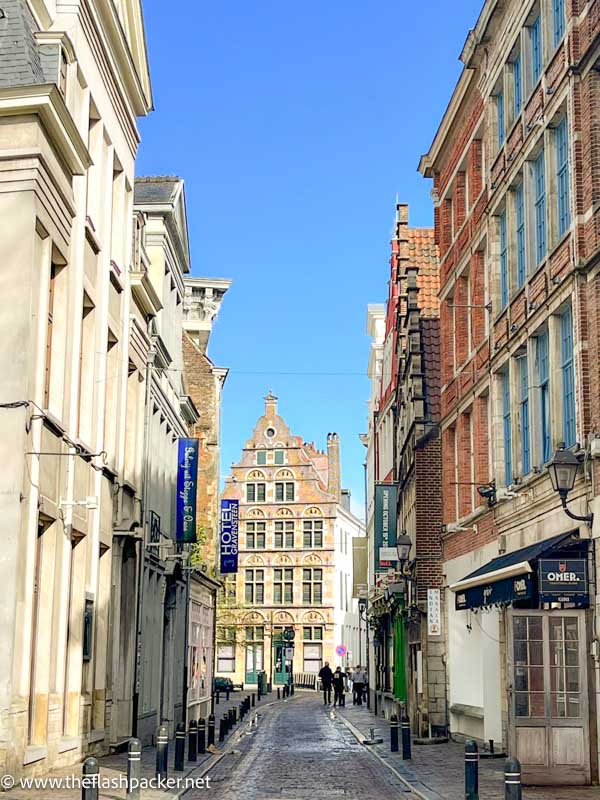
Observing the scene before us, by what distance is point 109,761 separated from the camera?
69.4ft

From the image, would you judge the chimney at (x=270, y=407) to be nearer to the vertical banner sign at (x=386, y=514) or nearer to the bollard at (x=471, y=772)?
the vertical banner sign at (x=386, y=514)

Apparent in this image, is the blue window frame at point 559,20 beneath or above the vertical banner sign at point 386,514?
above

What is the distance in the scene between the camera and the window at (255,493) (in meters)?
90.6

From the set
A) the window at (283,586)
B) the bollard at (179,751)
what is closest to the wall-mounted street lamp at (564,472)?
the bollard at (179,751)

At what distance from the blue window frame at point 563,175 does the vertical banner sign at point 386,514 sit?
70.3ft

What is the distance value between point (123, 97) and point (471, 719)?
1472cm

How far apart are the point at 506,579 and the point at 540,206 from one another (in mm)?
6375

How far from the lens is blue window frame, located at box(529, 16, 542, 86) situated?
20.7 meters

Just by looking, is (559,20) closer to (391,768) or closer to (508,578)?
(508,578)

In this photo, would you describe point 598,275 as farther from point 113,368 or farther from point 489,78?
point 113,368

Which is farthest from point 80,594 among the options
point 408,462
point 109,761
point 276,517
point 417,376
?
point 276,517

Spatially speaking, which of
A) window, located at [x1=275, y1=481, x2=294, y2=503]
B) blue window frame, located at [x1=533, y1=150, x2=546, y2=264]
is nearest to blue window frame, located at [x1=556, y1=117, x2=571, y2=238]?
blue window frame, located at [x1=533, y1=150, x2=546, y2=264]

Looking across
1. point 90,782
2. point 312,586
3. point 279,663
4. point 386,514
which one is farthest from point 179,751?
point 312,586

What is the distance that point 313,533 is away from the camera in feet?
297
